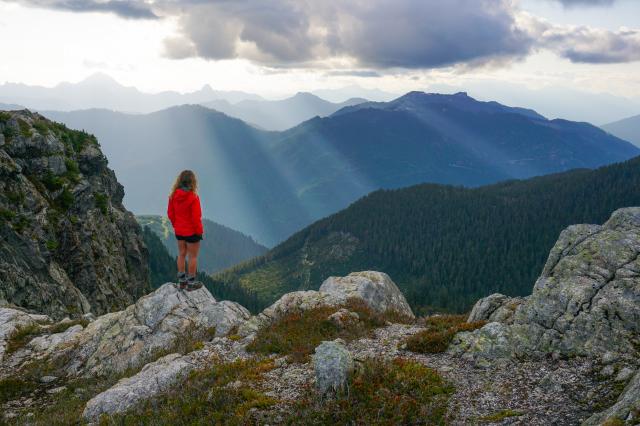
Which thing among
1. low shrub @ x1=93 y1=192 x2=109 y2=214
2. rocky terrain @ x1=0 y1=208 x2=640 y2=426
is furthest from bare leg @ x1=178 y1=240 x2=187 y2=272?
low shrub @ x1=93 y1=192 x2=109 y2=214

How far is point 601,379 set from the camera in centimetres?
1250

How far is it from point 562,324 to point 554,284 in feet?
6.38

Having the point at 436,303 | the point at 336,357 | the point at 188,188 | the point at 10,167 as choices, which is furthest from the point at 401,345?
the point at 436,303

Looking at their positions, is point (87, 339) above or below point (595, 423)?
below

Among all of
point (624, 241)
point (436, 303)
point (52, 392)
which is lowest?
point (436, 303)

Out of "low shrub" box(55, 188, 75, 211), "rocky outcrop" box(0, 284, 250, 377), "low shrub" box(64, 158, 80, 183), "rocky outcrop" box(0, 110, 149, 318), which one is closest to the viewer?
"rocky outcrop" box(0, 284, 250, 377)

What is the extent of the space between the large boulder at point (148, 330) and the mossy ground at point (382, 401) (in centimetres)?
923

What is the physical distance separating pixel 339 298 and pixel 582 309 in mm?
12800

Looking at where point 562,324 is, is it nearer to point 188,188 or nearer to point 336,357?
point 336,357

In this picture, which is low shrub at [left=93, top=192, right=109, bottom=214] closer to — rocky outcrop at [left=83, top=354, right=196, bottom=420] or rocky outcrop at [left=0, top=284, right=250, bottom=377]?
rocky outcrop at [left=0, top=284, right=250, bottom=377]

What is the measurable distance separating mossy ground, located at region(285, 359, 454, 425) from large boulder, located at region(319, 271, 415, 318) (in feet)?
37.2

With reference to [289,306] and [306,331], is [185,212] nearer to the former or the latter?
[289,306]

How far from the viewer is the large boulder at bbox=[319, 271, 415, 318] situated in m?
26.7

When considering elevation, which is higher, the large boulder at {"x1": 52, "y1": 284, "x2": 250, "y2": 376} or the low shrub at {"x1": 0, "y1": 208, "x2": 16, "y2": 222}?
the low shrub at {"x1": 0, "y1": 208, "x2": 16, "y2": 222}
